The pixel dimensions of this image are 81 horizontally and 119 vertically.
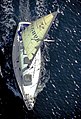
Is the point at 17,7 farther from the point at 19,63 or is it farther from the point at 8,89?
the point at 8,89

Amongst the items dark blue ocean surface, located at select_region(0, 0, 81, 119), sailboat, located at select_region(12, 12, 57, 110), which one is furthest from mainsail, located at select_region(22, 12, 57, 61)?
dark blue ocean surface, located at select_region(0, 0, 81, 119)

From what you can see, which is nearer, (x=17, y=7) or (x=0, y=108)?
(x=0, y=108)

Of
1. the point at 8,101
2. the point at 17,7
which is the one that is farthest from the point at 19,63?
the point at 17,7

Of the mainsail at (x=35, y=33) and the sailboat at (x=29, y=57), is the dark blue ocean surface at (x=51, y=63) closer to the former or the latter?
the sailboat at (x=29, y=57)

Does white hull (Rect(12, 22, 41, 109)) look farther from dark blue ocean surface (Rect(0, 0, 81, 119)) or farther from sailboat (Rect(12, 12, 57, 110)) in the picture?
dark blue ocean surface (Rect(0, 0, 81, 119))

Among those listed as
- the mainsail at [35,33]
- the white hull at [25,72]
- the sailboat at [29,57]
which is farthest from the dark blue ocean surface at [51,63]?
the mainsail at [35,33]

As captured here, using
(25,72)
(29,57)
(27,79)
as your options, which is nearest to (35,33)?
(29,57)

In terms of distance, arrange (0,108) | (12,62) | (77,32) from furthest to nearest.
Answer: (77,32) → (12,62) → (0,108)
